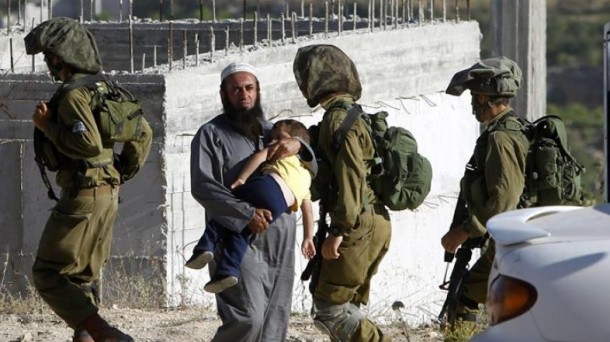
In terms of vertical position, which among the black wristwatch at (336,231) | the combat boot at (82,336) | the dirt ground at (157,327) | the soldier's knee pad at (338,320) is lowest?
the dirt ground at (157,327)

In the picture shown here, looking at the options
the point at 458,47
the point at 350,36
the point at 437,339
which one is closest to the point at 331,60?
the point at 437,339

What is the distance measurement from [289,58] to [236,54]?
0.58 metres

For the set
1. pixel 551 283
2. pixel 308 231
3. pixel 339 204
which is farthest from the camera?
pixel 308 231

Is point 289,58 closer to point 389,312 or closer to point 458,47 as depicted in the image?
point 389,312

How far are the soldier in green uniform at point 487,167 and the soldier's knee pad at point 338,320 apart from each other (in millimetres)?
669

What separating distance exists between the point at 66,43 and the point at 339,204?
1.47 metres

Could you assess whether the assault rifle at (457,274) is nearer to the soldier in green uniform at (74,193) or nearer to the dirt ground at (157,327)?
the dirt ground at (157,327)

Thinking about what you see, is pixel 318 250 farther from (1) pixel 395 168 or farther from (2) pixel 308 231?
(1) pixel 395 168

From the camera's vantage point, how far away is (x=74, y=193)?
7.30m

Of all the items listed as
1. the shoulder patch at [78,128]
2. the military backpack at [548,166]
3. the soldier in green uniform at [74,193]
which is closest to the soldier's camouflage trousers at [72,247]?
the soldier in green uniform at [74,193]

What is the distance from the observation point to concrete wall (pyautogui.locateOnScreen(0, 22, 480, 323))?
9492 mm

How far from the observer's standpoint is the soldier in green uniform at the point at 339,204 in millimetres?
7062

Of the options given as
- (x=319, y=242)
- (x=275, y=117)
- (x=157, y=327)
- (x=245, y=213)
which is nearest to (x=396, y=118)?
(x=275, y=117)

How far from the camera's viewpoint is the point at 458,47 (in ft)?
43.4
